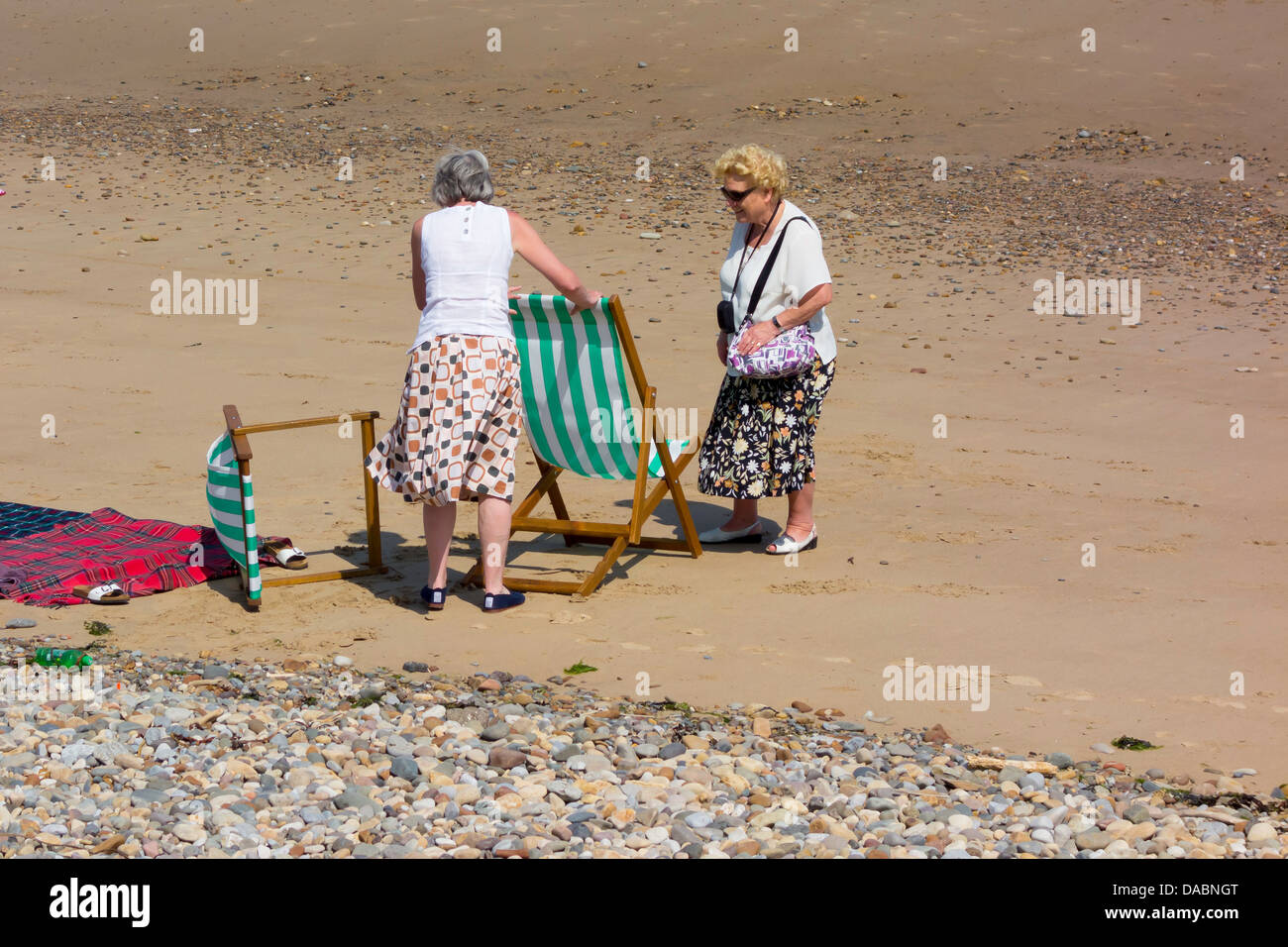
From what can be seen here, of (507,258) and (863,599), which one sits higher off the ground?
(507,258)

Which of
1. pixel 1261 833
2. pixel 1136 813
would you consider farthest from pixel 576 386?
pixel 1261 833

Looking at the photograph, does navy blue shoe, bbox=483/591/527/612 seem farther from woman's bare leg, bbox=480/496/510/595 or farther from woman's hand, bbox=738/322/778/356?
woman's hand, bbox=738/322/778/356

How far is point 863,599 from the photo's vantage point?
6008mm

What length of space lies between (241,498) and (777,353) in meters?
2.21

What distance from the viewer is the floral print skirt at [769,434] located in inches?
252

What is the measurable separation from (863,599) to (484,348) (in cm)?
180

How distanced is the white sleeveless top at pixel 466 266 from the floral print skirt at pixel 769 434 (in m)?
1.29

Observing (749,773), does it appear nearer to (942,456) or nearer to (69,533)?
(69,533)

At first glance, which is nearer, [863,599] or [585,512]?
[863,599]

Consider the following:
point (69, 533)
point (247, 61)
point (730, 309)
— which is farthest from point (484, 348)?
point (247, 61)

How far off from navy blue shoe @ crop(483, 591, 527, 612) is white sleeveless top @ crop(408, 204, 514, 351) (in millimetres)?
1022

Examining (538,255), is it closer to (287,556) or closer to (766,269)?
(766,269)

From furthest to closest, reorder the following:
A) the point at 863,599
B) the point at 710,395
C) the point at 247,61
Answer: the point at 247,61 < the point at 710,395 < the point at 863,599

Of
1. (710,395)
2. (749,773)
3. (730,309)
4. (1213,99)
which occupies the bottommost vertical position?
(749,773)
